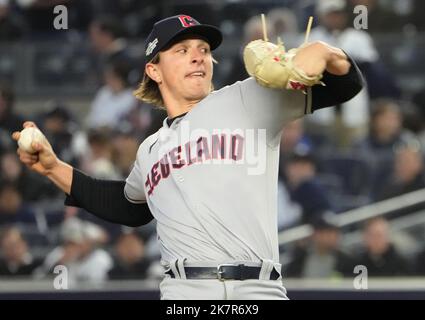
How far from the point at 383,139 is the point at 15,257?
262 cm

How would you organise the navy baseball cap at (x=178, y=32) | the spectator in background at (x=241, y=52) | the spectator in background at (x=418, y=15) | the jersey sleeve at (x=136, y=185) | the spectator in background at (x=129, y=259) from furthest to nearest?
1. the spectator in background at (x=418, y=15)
2. the spectator in background at (x=241, y=52)
3. the spectator in background at (x=129, y=259)
4. the jersey sleeve at (x=136, y=185)
5. the navy baseball cap at (x=178, y=32)

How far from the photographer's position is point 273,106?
11.9 feet

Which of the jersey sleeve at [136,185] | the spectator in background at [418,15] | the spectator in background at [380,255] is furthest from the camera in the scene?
the spectator in background at [418,15]

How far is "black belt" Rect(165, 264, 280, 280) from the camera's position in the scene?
3.62 metres

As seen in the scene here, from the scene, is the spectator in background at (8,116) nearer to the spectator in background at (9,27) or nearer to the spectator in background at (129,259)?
the spectator in background at (9,27)

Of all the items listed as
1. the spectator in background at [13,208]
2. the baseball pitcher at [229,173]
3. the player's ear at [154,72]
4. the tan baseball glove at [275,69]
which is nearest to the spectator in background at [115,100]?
the spectator in background at [13,208]

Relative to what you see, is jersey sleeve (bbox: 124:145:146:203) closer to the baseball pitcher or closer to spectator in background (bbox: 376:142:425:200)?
the baseball pitcher

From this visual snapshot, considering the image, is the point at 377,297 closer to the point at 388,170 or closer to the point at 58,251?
the point at 388,170

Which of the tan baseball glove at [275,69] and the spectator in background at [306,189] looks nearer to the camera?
the tan baseball glove at [275,69]

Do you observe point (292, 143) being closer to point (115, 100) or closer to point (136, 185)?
point (115, 100)

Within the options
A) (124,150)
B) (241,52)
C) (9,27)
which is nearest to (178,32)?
(124,150)

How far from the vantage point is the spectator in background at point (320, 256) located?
6879 mm

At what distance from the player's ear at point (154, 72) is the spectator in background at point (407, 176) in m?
3.55

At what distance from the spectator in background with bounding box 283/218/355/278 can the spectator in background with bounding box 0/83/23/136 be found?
8.22ft
